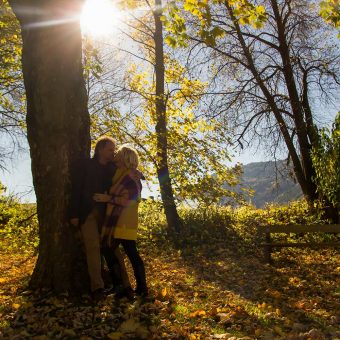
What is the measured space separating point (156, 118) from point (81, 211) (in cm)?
709

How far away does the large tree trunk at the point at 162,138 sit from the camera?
38.7ft

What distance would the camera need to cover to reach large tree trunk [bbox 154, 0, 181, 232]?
464 inches

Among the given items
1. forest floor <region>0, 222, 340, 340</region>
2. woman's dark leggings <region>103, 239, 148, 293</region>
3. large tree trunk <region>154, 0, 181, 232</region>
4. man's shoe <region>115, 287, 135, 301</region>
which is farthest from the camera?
large tree trunk <region>154, 0, 181, 232</region>

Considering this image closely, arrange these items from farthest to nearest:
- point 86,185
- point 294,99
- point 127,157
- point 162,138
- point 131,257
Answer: point 294,99
point 162,138
point 131,257
point 127,157
point 86,185

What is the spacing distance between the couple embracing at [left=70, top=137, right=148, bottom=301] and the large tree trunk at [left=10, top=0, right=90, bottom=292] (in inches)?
8.5

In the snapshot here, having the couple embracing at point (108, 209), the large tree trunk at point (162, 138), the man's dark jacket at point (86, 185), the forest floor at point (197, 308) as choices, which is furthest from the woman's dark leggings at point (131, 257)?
the large tree trunk at point (162, 138)

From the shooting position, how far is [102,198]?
554 cm

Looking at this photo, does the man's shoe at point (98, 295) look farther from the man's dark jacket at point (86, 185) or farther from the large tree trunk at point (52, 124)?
the man's dark jacket at point (86, 185)

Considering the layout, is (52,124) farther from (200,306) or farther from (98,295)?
(200,306)

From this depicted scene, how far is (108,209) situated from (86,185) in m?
0.44

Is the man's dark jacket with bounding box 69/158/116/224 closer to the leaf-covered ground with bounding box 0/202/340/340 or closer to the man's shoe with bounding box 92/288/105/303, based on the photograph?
the man's shoe with bounding box 92/288/105/303

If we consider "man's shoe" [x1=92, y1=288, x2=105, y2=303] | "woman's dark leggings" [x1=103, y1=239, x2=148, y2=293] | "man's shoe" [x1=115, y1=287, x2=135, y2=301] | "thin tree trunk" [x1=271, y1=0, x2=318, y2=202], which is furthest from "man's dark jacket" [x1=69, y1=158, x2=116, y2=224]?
"thin tree trunk" [x1=271, y1=0, x2=318, y2=202]

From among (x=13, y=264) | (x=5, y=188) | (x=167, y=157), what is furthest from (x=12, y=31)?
(x=13, y=264)

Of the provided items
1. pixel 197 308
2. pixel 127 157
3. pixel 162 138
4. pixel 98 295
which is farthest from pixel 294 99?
pixel 98 295
